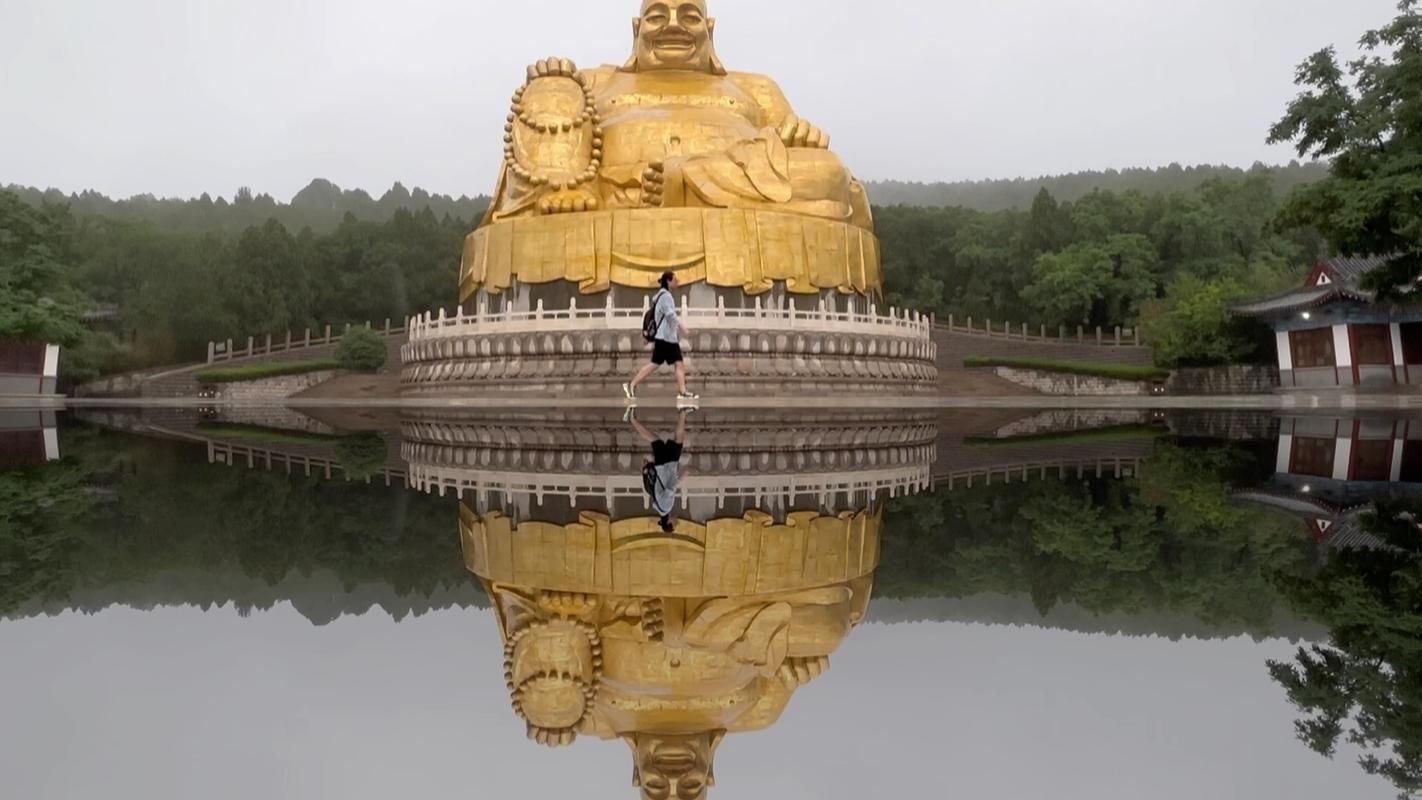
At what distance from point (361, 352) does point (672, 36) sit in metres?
12.3

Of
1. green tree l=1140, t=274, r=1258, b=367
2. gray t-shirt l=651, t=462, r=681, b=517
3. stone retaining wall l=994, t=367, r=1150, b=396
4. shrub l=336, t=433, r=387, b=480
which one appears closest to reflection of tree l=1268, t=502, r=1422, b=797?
gray t-shirt l=651, t=462, r=681, b=517

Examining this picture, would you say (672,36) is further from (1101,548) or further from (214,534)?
(1101,548)

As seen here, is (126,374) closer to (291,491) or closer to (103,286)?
(103,286)

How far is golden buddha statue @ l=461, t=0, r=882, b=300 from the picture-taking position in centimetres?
1775

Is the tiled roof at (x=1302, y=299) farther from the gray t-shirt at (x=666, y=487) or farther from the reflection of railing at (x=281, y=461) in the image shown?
the reflection of railing at (x=281, y=461)

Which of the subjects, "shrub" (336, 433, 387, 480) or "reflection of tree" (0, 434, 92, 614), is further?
"shrub" (336, 433, 387, 480)

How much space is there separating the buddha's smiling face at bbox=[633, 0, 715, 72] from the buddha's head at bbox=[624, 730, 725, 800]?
1914 centimetres

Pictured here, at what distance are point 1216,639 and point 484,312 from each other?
1796cm

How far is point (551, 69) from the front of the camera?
1869 centimetres

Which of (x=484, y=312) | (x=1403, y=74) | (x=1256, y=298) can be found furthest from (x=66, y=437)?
(x=1256, y=298)

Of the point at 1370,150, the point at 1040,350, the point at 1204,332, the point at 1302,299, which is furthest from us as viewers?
the point at 1040,350

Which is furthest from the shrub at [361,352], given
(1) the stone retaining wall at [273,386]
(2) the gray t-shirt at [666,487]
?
(2) the gray t-shirt at [666,487]

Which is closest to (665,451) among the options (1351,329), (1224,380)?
(1351,329)

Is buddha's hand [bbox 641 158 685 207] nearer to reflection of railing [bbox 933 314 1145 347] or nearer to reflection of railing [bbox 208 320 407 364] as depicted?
reflection of railing [bbox 208 320 407 364]
